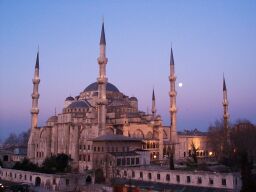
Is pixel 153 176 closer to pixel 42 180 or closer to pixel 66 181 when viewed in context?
pixel 66 181

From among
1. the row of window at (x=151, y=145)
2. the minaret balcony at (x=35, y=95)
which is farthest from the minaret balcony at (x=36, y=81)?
the row of window at (x=151, y=145)

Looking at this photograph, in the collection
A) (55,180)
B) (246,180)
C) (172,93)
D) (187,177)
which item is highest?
(172,93)

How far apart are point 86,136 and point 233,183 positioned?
45.8 ft

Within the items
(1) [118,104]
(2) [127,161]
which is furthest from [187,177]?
(1) [118,104]

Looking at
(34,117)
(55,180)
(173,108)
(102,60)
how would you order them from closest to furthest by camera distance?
(55,180) → (102,60) → (34,117) → (173,108)

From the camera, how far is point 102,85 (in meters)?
29.1

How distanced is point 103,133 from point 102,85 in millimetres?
4190

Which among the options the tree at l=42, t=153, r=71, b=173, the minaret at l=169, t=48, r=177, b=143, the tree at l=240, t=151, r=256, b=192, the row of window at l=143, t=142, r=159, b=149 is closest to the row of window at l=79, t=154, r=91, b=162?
the tree at l=42, t=153, r=71, b=173

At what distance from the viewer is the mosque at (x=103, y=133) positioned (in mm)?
25578

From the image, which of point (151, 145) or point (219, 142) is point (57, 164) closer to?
point (151, 145)

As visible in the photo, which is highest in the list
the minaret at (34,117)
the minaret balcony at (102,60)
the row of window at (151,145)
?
the minaret balcony at (102,60)

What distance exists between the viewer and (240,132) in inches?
1326

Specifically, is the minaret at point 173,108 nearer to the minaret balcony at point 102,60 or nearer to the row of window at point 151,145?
the row of window at point 151,145

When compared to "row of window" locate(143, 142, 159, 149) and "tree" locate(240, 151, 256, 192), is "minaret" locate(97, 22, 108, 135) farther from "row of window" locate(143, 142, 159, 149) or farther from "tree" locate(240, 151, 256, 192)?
"tree" locate(240, 151, 256, 192)
